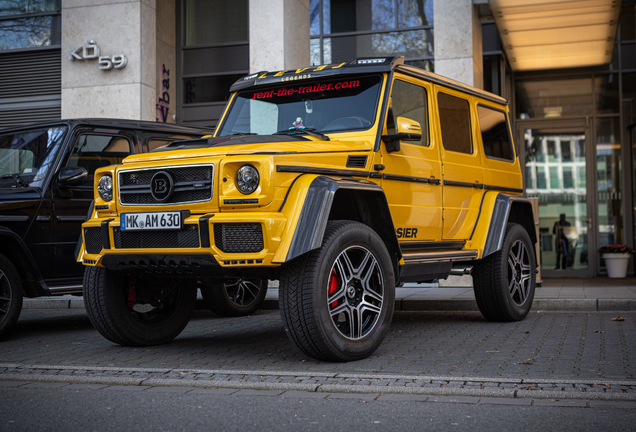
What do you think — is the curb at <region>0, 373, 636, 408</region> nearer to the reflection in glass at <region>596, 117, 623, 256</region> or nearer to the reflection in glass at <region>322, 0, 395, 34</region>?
the reflection in glass at <region>596, 117, 623, 256</region>

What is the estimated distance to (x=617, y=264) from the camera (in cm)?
1383

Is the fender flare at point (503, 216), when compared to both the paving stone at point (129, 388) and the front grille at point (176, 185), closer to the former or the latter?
the front grille at point (176, 185)

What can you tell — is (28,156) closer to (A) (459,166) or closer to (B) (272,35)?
(A) (459,166)

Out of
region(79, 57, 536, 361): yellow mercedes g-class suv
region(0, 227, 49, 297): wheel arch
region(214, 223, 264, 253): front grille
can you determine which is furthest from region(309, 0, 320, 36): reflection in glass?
region(214, 223, 264, 253): front grille

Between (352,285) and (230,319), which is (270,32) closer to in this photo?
(230,319)

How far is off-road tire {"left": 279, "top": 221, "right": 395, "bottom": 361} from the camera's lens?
491cm

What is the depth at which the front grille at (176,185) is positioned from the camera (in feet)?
16.9

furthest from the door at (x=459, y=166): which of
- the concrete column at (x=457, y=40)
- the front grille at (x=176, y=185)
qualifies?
the concrete column at (x=457, y=40)

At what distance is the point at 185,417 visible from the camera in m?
3.88

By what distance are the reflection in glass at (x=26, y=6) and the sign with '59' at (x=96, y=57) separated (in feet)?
6.47

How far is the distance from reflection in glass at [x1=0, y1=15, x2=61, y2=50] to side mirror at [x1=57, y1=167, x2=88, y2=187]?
8.85 m

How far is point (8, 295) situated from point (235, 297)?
2627 millimetres

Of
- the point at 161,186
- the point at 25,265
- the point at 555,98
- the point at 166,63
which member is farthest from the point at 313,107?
the point at 555,98

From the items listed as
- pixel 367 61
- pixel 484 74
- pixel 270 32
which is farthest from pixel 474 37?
pixel 367 61
